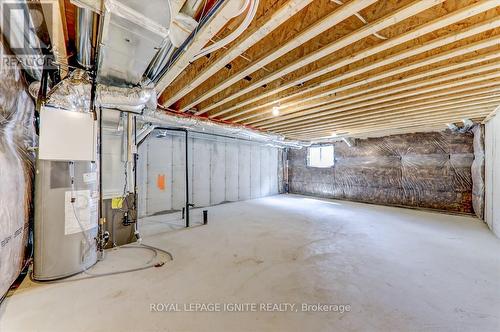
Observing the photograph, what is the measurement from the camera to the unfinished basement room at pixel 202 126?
4.95ft

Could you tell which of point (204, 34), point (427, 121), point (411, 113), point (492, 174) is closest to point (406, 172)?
point (427, 121)

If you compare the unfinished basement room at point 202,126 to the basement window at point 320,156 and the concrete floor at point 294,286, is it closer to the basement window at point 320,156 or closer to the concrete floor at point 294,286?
the concrete floor at point 294,286

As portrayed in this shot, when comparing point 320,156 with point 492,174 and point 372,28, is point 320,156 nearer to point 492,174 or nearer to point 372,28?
point 492,174

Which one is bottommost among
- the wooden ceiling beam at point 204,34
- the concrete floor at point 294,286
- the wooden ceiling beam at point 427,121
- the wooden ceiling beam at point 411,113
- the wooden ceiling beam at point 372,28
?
the concrete floor at point 294,286

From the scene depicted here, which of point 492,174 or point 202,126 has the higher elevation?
point 202,126

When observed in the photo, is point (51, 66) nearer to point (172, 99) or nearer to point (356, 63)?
point (172, 99)

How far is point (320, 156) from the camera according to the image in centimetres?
830

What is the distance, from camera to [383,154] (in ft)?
21.0

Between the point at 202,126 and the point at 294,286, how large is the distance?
10.7 ft

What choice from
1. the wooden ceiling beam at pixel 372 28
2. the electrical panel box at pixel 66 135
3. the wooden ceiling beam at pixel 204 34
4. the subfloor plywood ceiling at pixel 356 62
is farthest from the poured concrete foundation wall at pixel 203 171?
the wooden ceiling beam at pixel 372 28

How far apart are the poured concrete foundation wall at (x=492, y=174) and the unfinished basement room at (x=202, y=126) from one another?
5cm

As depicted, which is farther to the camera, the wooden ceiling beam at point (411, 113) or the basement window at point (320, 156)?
the basement window at point (320, 156)

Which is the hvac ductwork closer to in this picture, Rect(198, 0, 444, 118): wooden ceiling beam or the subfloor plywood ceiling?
the subfloor plywood ceiling

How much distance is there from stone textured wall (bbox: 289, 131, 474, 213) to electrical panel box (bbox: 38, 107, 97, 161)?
23.3ft
